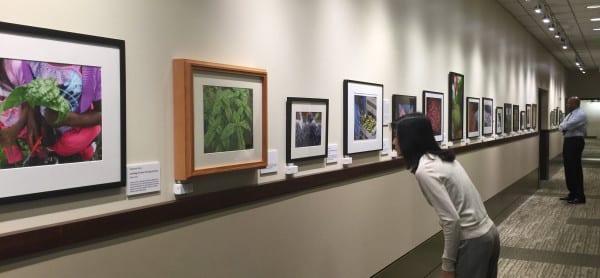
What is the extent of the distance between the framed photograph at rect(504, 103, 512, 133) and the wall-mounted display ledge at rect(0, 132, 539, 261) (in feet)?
20.6

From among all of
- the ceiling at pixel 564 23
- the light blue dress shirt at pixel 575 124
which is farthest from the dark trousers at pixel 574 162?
the ceiling at pixel 564 23

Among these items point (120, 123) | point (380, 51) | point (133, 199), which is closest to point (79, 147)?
point (120, 123)

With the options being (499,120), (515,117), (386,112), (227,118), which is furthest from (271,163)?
(515,117)

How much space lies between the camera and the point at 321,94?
363cm

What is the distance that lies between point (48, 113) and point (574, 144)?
924 centimetres

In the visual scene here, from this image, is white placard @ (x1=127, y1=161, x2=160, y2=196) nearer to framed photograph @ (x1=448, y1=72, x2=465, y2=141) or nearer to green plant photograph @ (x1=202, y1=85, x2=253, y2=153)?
green plant photograph @ (x1=202, y1=85, x2=253, y2=153)

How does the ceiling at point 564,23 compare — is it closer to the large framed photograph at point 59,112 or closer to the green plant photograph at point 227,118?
the green plant photograph at point 227,118

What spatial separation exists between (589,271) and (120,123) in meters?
5.18

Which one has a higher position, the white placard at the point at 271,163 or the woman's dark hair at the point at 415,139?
the woman's dark hair at the point at 415,139

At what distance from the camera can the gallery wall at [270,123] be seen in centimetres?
206

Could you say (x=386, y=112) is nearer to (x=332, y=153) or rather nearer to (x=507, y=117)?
(x=332, y=153)

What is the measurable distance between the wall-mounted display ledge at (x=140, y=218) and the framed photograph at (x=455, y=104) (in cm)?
289

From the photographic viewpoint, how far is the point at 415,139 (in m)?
2.64

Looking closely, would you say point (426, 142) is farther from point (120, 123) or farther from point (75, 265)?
point (75, 265)
